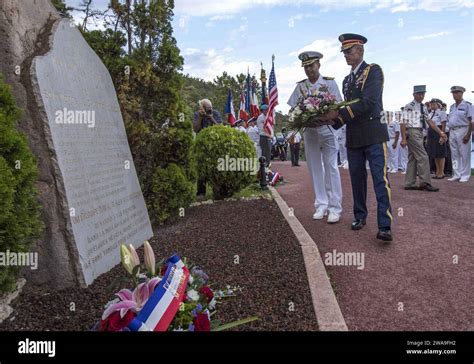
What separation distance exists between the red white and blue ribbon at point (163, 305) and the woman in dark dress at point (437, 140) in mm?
10872

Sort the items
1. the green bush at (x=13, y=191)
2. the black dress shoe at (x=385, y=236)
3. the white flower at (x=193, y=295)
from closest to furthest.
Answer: the white flower at (x=193, y=295), the green bush at (x=13, y=191), the black dress shoe at (x=385, y=236)

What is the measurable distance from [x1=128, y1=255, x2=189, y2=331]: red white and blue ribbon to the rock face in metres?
1.30

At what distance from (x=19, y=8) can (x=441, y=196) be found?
7317 mm

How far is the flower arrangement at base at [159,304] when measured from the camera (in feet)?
7.32

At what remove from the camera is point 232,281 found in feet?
12.2

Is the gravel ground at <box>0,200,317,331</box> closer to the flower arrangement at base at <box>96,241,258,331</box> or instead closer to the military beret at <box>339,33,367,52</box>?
the flower arrangement at base at <box>96,241,258,331</box>

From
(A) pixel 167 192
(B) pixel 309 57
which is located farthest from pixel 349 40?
(A) pixel 167 192

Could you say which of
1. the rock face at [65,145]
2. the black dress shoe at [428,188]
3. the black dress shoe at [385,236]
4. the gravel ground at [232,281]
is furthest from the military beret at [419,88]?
the rock face at [65,145]

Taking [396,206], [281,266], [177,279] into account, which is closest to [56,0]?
[281,266]

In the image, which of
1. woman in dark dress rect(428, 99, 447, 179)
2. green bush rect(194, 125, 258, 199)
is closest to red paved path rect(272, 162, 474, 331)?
green bush rect(194, 125, 258, 199)

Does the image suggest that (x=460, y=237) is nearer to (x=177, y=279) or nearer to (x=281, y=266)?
(x=281, y=266)

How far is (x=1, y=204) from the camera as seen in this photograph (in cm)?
279

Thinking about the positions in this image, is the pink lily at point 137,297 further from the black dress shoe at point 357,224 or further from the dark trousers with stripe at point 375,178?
the black dress shoe at point 357,224

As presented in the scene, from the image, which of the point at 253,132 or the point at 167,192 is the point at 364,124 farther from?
the point at 253,132
